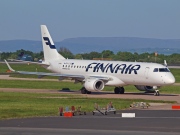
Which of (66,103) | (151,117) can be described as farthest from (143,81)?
(151,117)

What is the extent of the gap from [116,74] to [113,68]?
79cm

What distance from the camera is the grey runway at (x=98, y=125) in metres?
33.8

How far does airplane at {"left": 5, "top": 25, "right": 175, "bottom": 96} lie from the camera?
65.7 meters

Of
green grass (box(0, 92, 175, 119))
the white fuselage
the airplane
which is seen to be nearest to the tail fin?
the airplane

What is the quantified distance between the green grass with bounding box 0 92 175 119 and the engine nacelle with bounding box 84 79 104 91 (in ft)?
17.0

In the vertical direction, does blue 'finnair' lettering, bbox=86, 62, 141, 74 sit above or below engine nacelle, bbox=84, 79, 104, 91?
above

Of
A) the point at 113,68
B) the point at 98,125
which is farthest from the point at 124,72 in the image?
the point at 98,125

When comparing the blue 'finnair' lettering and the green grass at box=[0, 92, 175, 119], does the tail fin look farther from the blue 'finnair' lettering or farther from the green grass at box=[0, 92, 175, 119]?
the green grass at box=[0, 92, 175, 119]

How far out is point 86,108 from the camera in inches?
1902

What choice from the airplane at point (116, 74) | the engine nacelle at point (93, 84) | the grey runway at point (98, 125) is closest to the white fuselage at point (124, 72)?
the airplane at point (116, 74)

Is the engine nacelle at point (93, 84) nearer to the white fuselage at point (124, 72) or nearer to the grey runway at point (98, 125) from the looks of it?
the white fuselage at point (124, 72)

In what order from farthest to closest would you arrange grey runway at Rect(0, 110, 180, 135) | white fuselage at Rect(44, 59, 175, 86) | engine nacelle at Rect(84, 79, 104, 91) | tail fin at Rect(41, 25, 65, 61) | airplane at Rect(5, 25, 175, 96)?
tail fin at Rect(41, 25, 65, 61) < engine nacelle at Rect(84, 79, 104, 91) < airplane at Rect(5, 25, 175, 96) < white fuselage at Rect(44, 59, 175, 86) < grey runway at Rect(0, 110, 180, 135)

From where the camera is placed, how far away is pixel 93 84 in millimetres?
66812

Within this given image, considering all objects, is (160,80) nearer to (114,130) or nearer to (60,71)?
(60,71)
